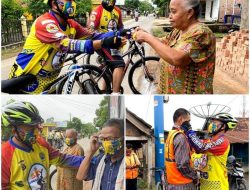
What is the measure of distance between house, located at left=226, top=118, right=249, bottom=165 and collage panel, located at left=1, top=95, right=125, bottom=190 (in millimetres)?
491

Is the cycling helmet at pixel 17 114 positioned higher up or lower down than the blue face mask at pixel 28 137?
higher up

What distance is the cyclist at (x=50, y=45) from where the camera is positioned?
173 cm

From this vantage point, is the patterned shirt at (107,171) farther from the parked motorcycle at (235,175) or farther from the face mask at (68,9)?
the face mask at (68,9)

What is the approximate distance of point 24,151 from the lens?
63.7 inches

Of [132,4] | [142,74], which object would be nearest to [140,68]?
[142,74]

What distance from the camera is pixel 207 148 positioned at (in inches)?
64.1

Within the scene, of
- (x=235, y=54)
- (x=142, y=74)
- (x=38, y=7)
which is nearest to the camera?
(x=38, y=7)

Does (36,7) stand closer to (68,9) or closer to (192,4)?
(68,9)

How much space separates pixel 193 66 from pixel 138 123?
15.0 inches

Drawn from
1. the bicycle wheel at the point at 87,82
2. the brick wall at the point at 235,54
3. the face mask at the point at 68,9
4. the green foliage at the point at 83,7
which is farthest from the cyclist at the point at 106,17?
the brick wall at the point at 235,54

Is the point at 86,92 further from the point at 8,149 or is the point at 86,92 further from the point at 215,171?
the point at 215,171

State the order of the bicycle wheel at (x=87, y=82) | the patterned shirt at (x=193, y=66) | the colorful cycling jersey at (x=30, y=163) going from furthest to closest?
the bicycle wheel at (x=87, y=82), the colorful cycling jersey at (x=30, y=163), the patterned shirt at (x=193, y=66)

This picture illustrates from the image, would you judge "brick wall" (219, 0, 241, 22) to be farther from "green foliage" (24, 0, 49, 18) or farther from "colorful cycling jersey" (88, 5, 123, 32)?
"green foliage" (24, 0, 49, 18)

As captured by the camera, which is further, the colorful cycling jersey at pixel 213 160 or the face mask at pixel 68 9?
the face mask at pixel 68 9
